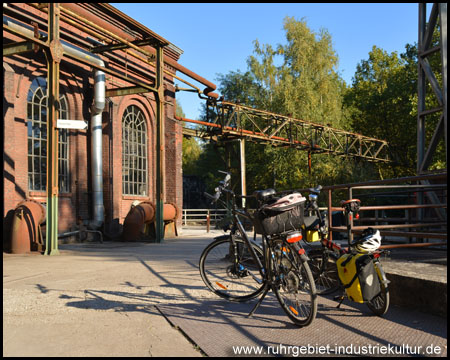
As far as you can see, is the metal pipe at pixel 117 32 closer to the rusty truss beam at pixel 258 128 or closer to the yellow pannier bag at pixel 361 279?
the rusty truss beam at pixel 258 128

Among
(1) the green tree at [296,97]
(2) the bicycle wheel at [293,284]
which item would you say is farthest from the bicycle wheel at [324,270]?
(1) the green tree at [296,97]

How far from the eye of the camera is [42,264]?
7.57 meters

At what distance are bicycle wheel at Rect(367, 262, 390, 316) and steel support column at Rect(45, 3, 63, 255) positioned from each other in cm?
753

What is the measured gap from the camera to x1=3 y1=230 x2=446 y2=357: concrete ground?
317 centimetres

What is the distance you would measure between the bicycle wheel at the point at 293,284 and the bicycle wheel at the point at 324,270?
0.79m

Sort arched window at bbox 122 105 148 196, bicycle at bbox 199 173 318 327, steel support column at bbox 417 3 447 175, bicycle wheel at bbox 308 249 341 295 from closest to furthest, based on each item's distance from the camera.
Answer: bicycle at bbox 199 173 318 327, bicycle wheel at bbox 308 249 341 295, steel support column at bbox 417 3 447 175, arched window at bbox 122 105 148 196

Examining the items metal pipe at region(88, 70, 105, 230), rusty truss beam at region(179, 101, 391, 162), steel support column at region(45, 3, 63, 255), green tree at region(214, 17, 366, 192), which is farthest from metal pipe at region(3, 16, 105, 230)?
green tree at region(214, 17, 366, 192)

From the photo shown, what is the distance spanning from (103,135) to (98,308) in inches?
496

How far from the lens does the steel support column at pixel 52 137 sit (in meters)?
9.48

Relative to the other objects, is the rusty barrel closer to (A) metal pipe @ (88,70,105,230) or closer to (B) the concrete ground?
(A) metal pipe @ (88,70,105,230)

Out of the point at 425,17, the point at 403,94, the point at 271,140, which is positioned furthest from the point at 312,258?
the point at 403,94

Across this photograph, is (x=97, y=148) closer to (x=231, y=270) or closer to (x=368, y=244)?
(x=231, y=270)

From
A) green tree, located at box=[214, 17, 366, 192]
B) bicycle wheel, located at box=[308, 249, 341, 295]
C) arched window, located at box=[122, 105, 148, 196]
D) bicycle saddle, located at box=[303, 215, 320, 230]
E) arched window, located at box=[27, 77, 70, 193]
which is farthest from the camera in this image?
green tree, located at box=[214, 17, 366, 192]

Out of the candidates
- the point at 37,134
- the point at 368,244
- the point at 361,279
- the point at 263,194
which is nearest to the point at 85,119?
the point at 37,134
